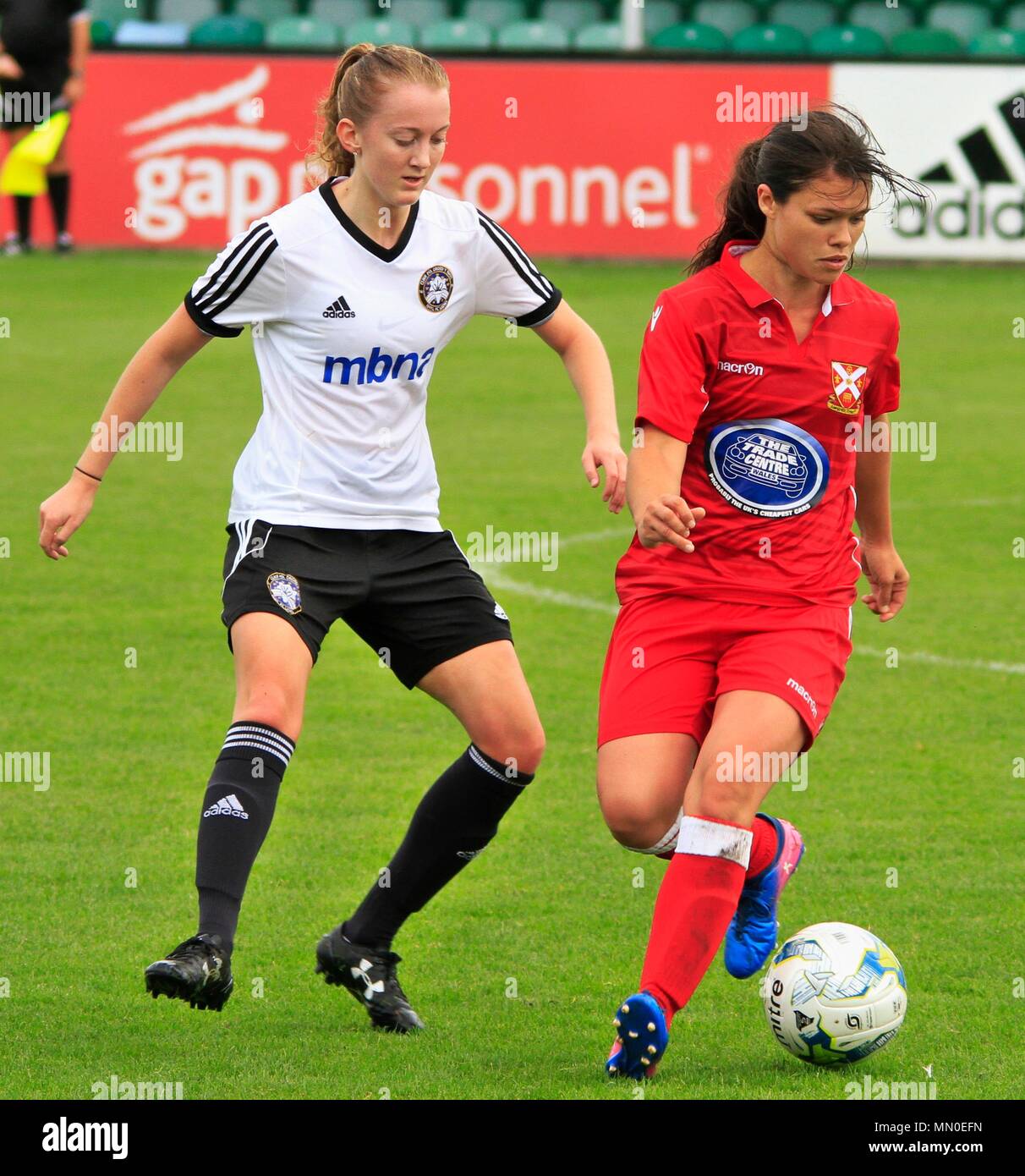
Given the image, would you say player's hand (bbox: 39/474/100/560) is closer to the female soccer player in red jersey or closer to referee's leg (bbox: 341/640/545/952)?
referee's leg (bbox: 341/640/545/952)

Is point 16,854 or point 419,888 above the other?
point 16,854

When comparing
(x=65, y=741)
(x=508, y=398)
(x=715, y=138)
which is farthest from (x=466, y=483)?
(x=715, y=138)

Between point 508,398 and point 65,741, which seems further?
point 508,398

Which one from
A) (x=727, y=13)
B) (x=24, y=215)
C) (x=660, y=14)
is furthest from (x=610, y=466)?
(x=727, y=13)

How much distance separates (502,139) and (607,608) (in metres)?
9.58

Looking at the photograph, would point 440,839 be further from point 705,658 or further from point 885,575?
point 885,575

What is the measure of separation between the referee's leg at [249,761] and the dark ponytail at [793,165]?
1362mm

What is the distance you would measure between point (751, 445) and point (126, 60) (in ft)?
47.6

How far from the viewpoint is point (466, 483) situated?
10.8m

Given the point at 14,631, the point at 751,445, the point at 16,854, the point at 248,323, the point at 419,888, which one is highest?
the point at 14,631

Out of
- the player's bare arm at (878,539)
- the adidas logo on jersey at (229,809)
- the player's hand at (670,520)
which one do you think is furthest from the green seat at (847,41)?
the adidas logo on jersey at (229,809)

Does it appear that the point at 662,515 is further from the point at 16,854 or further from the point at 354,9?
the point at 354,9

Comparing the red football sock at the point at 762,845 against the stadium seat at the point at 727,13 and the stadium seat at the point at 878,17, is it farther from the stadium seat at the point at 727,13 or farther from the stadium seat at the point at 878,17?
the stadium seat at the point at 878,17

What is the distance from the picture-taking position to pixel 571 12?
21.8 metres
